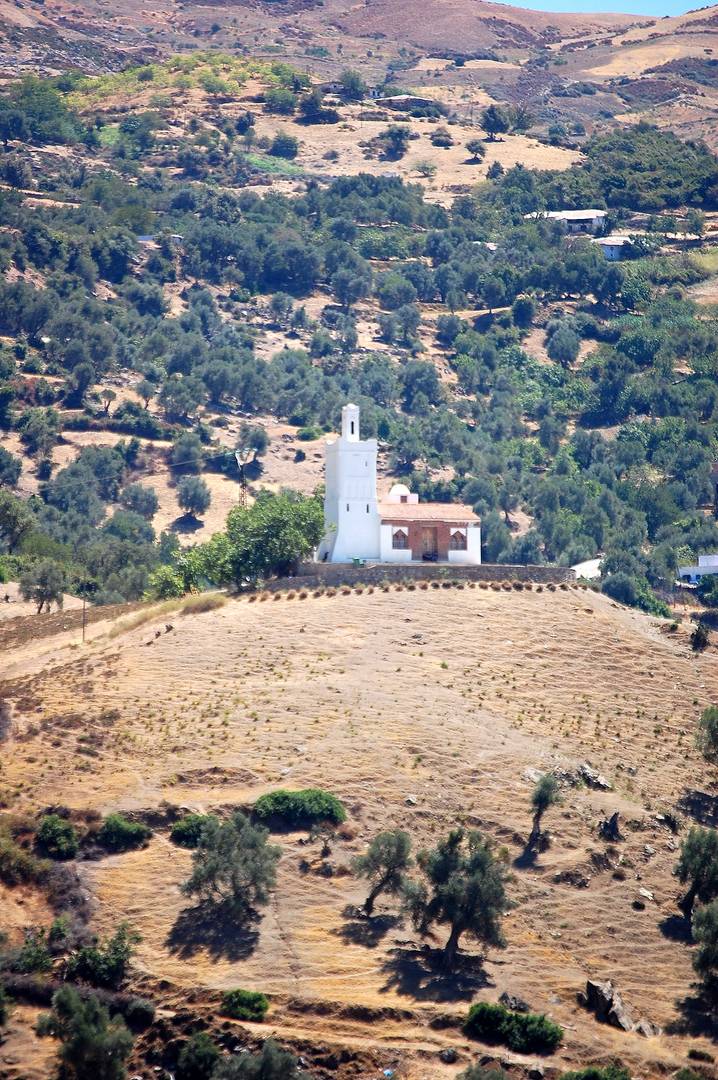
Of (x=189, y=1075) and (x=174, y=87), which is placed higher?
(x=174, y=87)

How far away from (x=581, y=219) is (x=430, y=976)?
121 m

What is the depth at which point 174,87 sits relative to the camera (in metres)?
192

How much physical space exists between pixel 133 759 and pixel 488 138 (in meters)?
135

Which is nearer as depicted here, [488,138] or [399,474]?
[399,474]

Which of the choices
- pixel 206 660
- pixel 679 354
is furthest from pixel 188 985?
pixel 679 354

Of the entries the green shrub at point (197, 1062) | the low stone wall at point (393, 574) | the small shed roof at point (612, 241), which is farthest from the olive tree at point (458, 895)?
the small shed roof at point (612, 241)

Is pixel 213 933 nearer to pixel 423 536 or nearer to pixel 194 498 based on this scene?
pixel 423 536

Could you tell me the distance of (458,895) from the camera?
54.2 m

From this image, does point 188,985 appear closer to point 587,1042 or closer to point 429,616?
point 587,1042

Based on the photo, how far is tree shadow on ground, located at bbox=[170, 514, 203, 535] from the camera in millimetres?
112750

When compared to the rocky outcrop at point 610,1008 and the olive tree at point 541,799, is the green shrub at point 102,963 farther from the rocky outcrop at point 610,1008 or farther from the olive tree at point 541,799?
the olive tree at point 541,799

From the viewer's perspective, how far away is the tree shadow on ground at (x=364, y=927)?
5475cm

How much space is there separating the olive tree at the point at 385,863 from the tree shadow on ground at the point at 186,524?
57578 mm

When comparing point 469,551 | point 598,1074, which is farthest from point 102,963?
point 469,551
